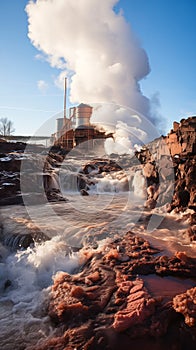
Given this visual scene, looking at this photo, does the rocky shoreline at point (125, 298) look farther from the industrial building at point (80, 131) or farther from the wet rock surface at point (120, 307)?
the industrial building at point (80, 131)

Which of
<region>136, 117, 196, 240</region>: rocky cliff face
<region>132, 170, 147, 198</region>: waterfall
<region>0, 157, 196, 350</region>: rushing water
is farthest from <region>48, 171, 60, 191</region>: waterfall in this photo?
<region>136, 117, 196, 240</region>: rocky cliff face

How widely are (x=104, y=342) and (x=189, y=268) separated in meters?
1.75

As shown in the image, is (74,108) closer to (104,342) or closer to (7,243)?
(7,243)

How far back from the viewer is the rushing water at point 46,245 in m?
2.98

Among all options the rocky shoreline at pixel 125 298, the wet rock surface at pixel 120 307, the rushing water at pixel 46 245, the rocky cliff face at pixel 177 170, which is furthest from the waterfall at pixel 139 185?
the wet rock surface at pixel 120 307

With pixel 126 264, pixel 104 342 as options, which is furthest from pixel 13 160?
pixel 104 342

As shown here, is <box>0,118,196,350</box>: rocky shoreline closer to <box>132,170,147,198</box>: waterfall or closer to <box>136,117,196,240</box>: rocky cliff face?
<box>136,117,196,240</box>: rocky cliff face

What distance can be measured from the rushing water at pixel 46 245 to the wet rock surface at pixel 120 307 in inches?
10.5

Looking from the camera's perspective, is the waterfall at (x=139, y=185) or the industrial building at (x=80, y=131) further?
the industrial building at (x=80, y=131)

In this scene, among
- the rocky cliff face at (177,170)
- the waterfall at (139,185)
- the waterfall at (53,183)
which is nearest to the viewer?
the rocky cliff face at (177,170)

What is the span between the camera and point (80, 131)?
23953 mm

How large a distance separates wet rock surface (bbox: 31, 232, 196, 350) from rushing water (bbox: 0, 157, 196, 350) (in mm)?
267

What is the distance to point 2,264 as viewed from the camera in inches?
167

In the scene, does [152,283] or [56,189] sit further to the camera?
[56,189]
